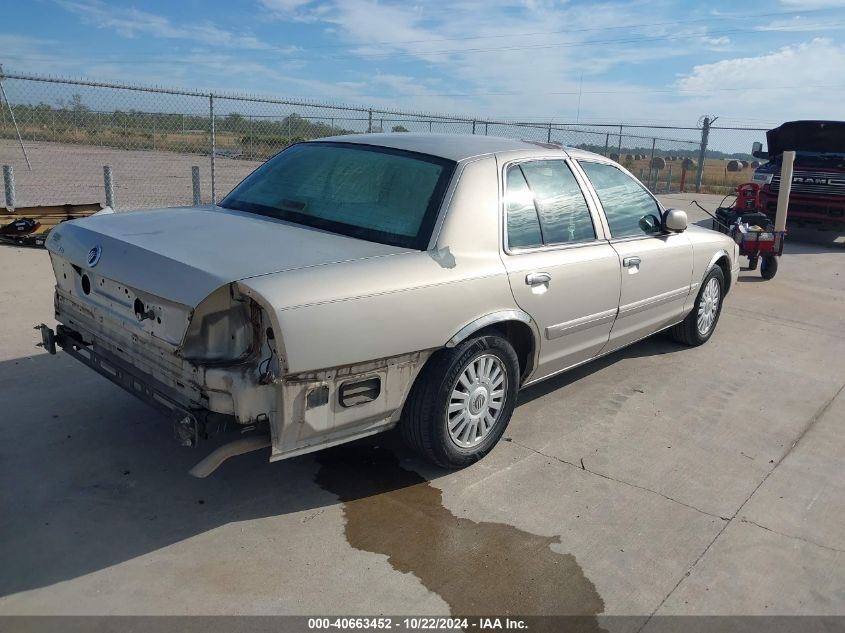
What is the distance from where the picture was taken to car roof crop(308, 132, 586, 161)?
3.88m

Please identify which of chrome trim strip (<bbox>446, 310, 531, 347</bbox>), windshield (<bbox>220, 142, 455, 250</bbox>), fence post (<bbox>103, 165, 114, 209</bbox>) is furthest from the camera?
fence post (<bbox>103, 165, 114, 209</bbox>)

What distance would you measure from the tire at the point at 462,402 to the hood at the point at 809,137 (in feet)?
39.3

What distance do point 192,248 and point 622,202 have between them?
299 cm

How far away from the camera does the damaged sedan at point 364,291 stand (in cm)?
281

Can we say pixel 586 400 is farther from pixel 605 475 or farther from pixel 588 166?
pixel 588 166

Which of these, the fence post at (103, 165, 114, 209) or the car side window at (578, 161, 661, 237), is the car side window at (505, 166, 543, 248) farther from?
the fence post at (103, 165, 114, 209)

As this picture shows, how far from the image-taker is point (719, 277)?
6.14 metres

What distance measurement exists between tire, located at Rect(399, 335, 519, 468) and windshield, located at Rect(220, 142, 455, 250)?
1.97 feet

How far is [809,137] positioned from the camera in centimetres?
1330

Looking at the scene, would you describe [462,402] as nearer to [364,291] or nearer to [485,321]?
[485,321]

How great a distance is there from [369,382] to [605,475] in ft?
5.00

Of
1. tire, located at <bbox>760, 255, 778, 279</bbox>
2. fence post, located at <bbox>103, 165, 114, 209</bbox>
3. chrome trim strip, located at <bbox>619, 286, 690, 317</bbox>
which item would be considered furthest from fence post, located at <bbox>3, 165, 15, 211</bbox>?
tire, located at <bbox>760, 255, 778, 279</bbox>

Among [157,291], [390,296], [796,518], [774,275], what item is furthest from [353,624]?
[774,275]

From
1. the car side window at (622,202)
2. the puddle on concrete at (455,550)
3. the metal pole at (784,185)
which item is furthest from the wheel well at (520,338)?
the metal pole at (784,185)
